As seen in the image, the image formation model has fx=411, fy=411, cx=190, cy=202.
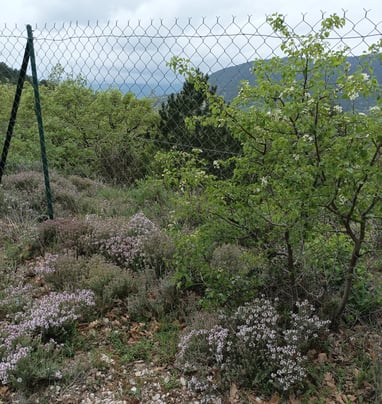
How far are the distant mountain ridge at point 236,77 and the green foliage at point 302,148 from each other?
72 mm

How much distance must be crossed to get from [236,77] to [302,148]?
4.22ft

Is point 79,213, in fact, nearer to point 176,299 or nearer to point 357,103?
point 176,299

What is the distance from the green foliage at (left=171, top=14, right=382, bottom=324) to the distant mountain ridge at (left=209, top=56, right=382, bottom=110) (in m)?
0.07

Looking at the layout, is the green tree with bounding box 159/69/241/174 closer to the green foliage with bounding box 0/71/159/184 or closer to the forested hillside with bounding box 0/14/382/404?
the green foliage with bounding box 0/71/159/184

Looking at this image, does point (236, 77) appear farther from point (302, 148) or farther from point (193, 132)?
point (193, 132)

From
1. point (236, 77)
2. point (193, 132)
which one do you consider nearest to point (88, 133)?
point (193, 132)

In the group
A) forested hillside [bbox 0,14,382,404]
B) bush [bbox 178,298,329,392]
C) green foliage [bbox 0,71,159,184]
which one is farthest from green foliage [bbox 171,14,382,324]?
Answer: green foliage [bbox 0,71,159,184]

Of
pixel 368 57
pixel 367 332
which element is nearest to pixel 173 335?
pixel 367 332

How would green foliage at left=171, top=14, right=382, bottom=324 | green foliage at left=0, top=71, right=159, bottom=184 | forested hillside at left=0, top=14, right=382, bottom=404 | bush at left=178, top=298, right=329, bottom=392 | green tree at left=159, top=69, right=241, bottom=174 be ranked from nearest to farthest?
green foliage at left=171, top=14, right=382, bottom=324
forested hillside at left=0, top=14, right=382, bottom=404
bush at left=178, top=298, right=329, bottom=392
green tree at left=159, top=69, right=241, bottom=174
green foliage at left=0, top=71, right=159, bottom=184

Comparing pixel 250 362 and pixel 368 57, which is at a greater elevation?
pixel 368 57

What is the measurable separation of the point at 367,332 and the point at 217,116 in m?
1.72

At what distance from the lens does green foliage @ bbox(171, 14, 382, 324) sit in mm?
1979

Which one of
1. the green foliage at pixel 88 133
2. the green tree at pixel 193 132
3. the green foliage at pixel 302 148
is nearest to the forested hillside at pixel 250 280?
the green foliage at pixel 302 148

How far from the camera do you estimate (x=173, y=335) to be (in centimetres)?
291
